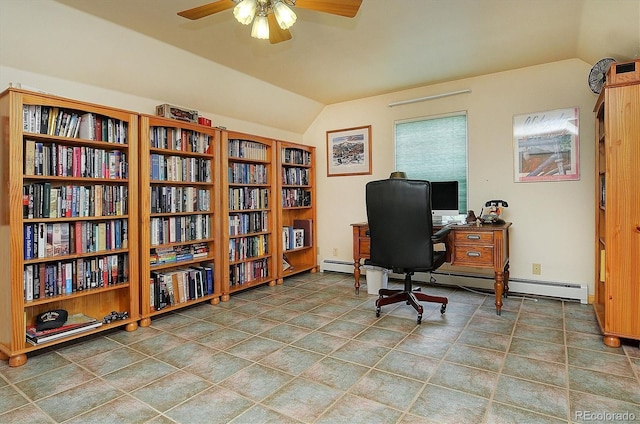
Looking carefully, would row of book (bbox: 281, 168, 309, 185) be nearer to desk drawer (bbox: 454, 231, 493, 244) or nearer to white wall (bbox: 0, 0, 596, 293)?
white wall (bbox: 0, 0, 596, 293)

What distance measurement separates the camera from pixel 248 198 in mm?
4098

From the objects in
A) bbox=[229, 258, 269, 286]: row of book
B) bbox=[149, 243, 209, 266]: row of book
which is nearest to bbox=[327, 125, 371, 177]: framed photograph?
bbox=[229, 258, 269, 286]: row of book

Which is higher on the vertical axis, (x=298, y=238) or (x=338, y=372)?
(x=298, y=238)

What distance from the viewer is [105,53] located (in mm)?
2824

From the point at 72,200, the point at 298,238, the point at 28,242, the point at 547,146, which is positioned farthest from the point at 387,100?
the point at 28,242

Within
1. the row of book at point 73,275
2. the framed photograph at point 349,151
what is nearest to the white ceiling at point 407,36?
the framed photograph at point 349,151

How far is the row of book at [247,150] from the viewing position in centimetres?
394

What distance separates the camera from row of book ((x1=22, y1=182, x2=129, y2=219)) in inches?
95.2

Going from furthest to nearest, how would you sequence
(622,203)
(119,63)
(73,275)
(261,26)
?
(119,63) → (73,275) → (622,203) → (261,26)

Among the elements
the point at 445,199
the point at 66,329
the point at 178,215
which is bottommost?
the point at 66,329

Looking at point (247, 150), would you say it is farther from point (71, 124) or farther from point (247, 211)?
point (71, 124)

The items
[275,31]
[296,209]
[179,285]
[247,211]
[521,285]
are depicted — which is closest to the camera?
[275,31]

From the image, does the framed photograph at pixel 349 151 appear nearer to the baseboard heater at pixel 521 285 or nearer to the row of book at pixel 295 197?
the row of book at pixel 295 197

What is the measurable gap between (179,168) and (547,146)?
3.61 metres
